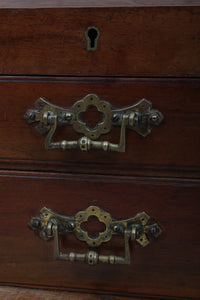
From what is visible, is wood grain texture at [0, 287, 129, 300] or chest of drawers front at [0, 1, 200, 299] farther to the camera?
wood grain texture at [0, 287, 129, 300]

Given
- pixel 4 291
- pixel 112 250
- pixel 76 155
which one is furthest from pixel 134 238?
pixel 4 291

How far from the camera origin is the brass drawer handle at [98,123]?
0.51m

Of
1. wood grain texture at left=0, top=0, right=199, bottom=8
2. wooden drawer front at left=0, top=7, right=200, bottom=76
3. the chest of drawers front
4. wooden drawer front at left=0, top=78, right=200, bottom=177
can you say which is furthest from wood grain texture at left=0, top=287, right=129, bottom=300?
wood grain texture at left=0, top=0, right=199, bottom=8

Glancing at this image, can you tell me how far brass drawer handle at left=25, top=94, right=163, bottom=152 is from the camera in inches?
20.1

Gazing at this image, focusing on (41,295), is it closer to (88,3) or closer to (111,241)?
(111,241)

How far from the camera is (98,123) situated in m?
0.54

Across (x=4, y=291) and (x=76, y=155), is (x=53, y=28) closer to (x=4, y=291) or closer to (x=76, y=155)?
(x=76, y=155)

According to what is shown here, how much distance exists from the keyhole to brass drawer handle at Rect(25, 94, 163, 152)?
74 millimetres

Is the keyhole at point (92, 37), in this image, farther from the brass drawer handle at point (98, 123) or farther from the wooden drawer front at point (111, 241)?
the wooden drawer front at point (111, 241)

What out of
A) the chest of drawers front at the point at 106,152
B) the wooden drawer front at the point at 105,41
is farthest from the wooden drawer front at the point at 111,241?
the wooden drawer front at the point at 105,41

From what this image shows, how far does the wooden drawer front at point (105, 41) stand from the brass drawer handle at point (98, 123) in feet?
0.17

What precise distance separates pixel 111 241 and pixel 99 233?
0.10 feet

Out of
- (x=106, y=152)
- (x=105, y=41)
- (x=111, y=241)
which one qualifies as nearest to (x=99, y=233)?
(x=111, y=241)

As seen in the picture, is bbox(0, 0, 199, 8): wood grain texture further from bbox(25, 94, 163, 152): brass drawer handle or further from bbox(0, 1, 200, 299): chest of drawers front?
bbox(25, 94, 163, 152): brass drawer handle
